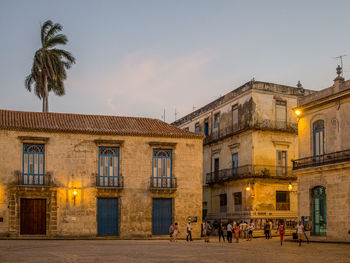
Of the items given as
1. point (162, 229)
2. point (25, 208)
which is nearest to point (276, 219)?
point (162, 229)

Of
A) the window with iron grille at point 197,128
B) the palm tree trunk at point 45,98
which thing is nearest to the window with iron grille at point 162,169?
the palm tree trunk at point 45,98

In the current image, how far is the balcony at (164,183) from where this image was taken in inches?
1336

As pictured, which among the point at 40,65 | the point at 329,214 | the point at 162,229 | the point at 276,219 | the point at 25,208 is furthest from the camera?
the point at 40,65

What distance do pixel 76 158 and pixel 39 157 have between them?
7.24 feet

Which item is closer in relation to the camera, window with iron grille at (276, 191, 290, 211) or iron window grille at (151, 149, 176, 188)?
iron window grille at (151, 149, 176, 188)

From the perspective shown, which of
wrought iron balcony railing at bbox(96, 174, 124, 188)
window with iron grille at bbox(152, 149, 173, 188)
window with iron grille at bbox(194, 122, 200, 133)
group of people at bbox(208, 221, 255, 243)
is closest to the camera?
group of people at bbox(208, 221, 255, 243)

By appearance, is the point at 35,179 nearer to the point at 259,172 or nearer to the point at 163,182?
the point at 163,182

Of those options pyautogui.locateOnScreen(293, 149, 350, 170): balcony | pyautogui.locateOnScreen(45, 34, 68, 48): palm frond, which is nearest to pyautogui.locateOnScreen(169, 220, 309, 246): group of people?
pyautogui.locateOnScreen(293, 149, 350, 170): balcony

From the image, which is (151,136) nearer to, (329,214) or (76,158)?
(76,158)

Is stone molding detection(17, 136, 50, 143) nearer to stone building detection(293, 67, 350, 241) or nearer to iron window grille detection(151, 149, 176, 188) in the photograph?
iron window grille detection(151, 149, 176, 188)

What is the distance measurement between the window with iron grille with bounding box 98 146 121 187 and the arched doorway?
1182cm

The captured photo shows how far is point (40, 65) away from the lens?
4394cm

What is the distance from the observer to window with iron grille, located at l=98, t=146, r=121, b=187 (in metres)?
33.1

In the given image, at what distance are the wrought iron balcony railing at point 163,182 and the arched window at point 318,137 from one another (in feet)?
30.3
